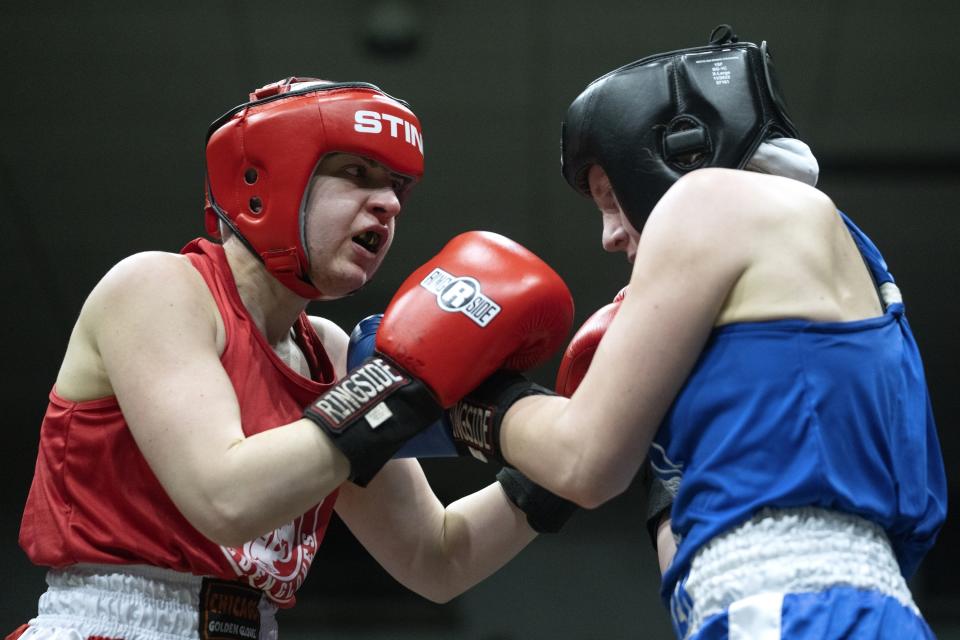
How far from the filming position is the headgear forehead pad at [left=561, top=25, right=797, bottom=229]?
1902 millimetres

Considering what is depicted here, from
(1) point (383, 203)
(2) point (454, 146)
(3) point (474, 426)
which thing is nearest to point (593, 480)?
(3) point (474, 426)

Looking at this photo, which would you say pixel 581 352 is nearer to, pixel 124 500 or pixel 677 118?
pixel 677 118

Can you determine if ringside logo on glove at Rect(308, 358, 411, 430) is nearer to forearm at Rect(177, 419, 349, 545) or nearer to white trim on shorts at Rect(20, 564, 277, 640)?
forearm at Rect(177, 419, 349, 545)

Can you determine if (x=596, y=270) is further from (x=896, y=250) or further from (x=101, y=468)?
(x=101, y=468)

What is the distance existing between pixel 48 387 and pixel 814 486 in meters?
4.51

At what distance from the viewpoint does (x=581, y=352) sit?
2.23 meters

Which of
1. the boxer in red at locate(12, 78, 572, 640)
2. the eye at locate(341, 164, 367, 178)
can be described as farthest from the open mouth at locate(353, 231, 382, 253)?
the eye at locate(341, 164, 367, 178)

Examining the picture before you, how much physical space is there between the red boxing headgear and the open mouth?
0.14 m

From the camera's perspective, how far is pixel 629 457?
1.68 metres

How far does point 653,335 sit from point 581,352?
61cm

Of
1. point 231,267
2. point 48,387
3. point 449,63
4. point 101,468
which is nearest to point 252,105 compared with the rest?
point 231,267

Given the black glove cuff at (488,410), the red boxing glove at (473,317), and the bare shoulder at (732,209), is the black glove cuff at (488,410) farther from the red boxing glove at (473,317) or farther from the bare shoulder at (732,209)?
the bare shoulder at (732,209)

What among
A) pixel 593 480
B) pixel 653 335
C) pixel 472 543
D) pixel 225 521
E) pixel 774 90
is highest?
pixel 774 90

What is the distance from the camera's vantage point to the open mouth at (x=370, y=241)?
2.37 metres
